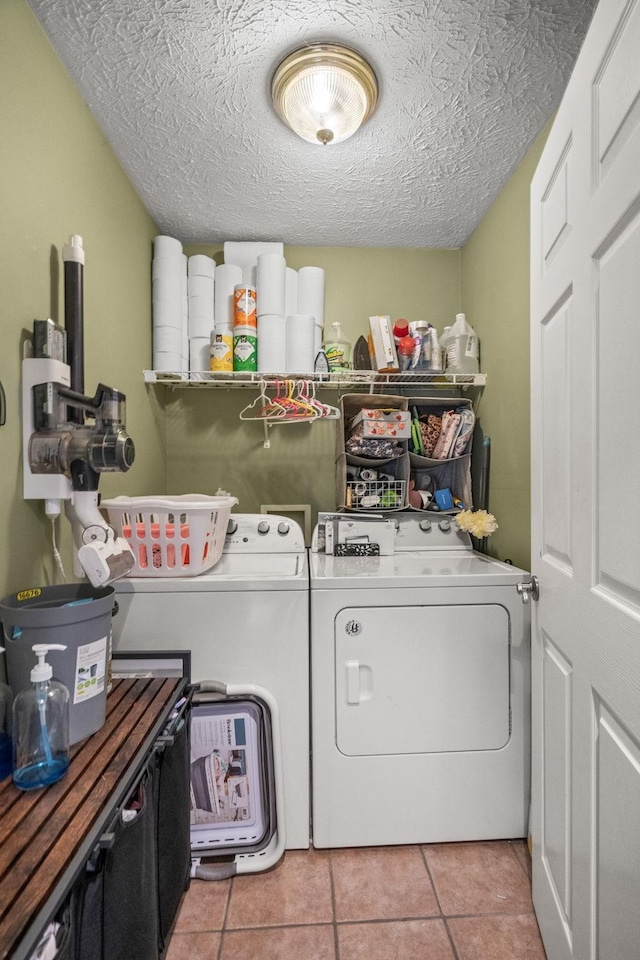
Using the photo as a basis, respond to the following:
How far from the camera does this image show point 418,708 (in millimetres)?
1693

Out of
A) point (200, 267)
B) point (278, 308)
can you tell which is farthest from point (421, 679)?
point (200, 267)

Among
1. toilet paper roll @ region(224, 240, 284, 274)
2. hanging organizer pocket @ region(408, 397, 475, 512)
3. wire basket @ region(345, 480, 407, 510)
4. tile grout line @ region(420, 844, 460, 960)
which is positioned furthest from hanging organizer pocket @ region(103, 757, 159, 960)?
toilet paper roll @ region(224, 240, 284, 274)

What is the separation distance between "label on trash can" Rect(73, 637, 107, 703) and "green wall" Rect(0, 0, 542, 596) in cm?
33

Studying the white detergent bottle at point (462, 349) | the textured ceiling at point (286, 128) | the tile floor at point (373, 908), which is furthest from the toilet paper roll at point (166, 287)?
the tile floor at point (373, 908)

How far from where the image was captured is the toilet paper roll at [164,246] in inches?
91.1

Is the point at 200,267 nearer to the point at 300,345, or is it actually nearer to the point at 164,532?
the point at 300,345

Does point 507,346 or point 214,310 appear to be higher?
point 214,310

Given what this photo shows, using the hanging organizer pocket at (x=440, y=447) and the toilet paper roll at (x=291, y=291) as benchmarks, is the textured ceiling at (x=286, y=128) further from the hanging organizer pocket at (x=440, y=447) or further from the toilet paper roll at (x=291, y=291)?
the hanging organizer pocket at (x=440, y=447)

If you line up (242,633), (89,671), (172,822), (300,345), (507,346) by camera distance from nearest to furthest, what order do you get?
(89,671), (172,822), (242,633), (507,346), (300,345)

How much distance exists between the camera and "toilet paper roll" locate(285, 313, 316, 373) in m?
2.38

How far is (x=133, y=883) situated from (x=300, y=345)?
2.08 m

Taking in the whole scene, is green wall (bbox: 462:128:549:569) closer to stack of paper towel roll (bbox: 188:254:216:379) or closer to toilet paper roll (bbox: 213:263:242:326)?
toilet paper roll (bbox: 213:263:242:326)

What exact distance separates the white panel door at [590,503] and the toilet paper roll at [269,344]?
1301 millimetres

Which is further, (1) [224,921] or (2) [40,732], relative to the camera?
(1) [224,921]
